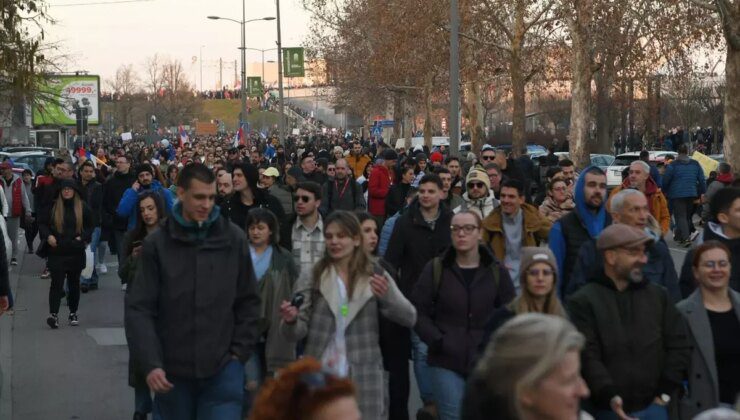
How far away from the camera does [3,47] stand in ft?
77.7

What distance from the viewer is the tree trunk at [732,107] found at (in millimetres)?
32031

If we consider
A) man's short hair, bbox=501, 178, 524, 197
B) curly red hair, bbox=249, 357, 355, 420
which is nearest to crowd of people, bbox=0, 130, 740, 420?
man's short hair, bbox=501, 178, 524, 197

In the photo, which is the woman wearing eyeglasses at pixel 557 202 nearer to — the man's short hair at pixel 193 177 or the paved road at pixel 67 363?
the paved road at pixel 67 363

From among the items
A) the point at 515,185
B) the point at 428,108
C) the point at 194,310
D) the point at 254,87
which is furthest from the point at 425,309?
the point at 428,108

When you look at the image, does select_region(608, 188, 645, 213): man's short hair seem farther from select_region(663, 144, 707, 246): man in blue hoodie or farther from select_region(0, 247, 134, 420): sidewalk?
select_region(663, 144, 707, 246): man in blue hoodie

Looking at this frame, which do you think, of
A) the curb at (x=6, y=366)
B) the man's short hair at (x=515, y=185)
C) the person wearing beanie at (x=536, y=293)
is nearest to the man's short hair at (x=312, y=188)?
the man's short hair at (x=515, y=185)

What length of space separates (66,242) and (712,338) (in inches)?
350

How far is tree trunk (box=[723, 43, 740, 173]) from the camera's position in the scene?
32.0m

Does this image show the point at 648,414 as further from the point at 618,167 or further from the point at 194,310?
the point at 618,167

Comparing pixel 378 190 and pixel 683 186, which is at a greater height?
pixel 378 190

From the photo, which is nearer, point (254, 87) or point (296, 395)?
point (296, 395)

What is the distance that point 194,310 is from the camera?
21.2 feet

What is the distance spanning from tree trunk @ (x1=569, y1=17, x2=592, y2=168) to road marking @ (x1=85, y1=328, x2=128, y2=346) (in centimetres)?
2767

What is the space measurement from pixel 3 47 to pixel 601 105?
130ft
